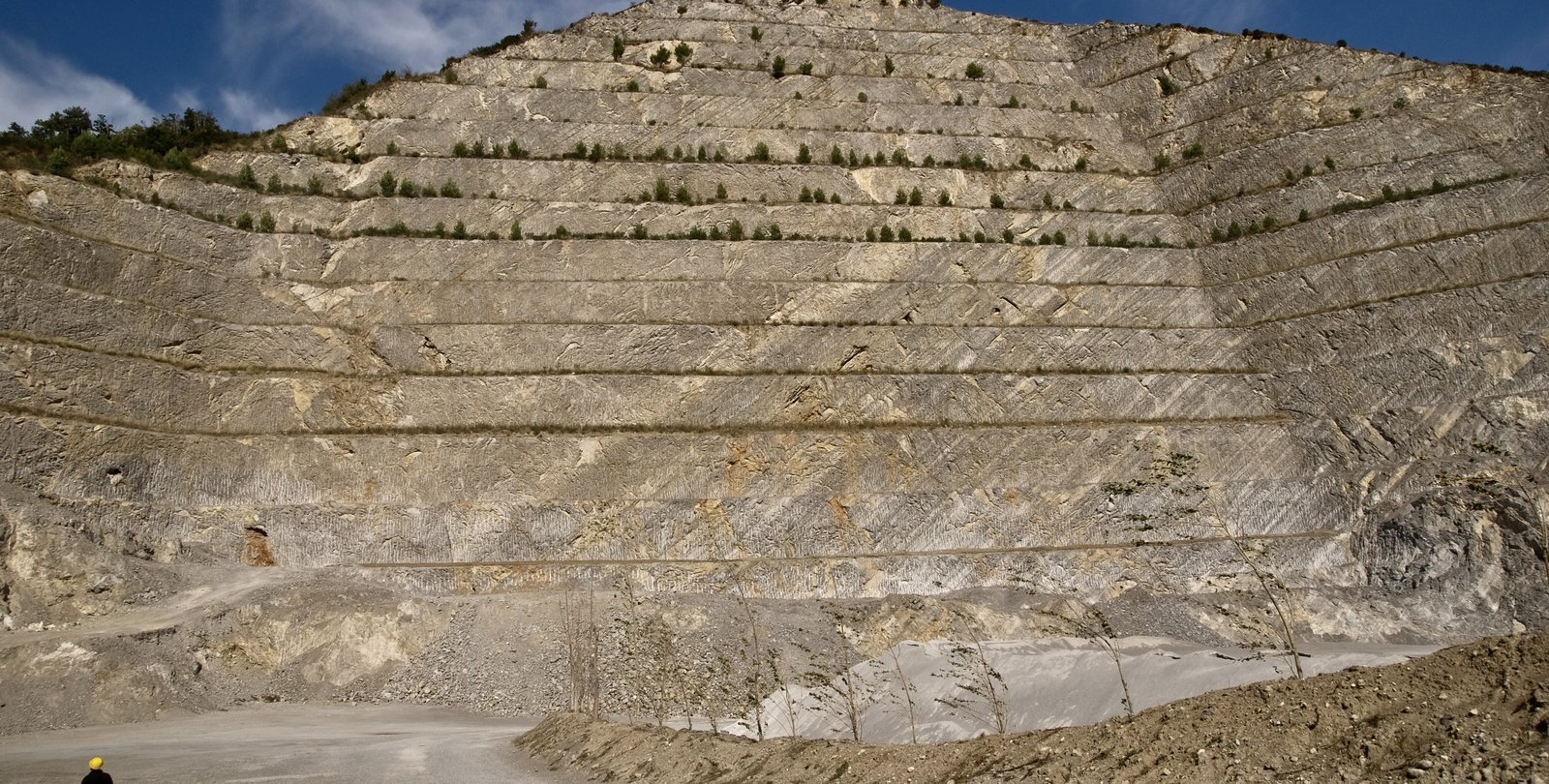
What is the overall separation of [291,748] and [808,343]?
51.6 feet

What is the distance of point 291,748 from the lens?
1552cm

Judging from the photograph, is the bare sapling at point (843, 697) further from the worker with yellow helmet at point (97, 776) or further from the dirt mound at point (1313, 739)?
the worker with yellow helmet at point (97, 776)

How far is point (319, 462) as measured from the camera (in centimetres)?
2358

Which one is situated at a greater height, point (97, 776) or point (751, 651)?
point (97, 776)

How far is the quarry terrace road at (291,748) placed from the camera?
1312 centimetres

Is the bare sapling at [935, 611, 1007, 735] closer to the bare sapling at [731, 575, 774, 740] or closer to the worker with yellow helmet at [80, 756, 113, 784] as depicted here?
the bare sapling at [731, 575, 774, 740]

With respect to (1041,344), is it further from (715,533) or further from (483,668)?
(483,668)

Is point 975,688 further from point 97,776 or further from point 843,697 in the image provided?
point 97,776

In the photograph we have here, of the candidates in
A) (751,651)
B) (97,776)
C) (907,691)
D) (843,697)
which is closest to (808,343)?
(751,651)

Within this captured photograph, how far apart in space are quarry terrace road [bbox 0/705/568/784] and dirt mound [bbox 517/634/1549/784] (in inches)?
222

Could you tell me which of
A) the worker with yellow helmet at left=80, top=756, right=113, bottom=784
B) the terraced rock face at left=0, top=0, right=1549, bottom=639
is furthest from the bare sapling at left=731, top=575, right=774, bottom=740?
the worker with yellow helmet at left=80, top=756, right=113, bottom=784

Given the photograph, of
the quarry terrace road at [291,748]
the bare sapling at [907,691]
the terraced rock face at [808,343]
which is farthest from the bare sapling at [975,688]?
the quarry terrace road at [291,748]

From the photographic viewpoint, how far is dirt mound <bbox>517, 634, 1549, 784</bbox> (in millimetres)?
6500

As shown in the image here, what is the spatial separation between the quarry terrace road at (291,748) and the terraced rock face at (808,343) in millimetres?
4025
